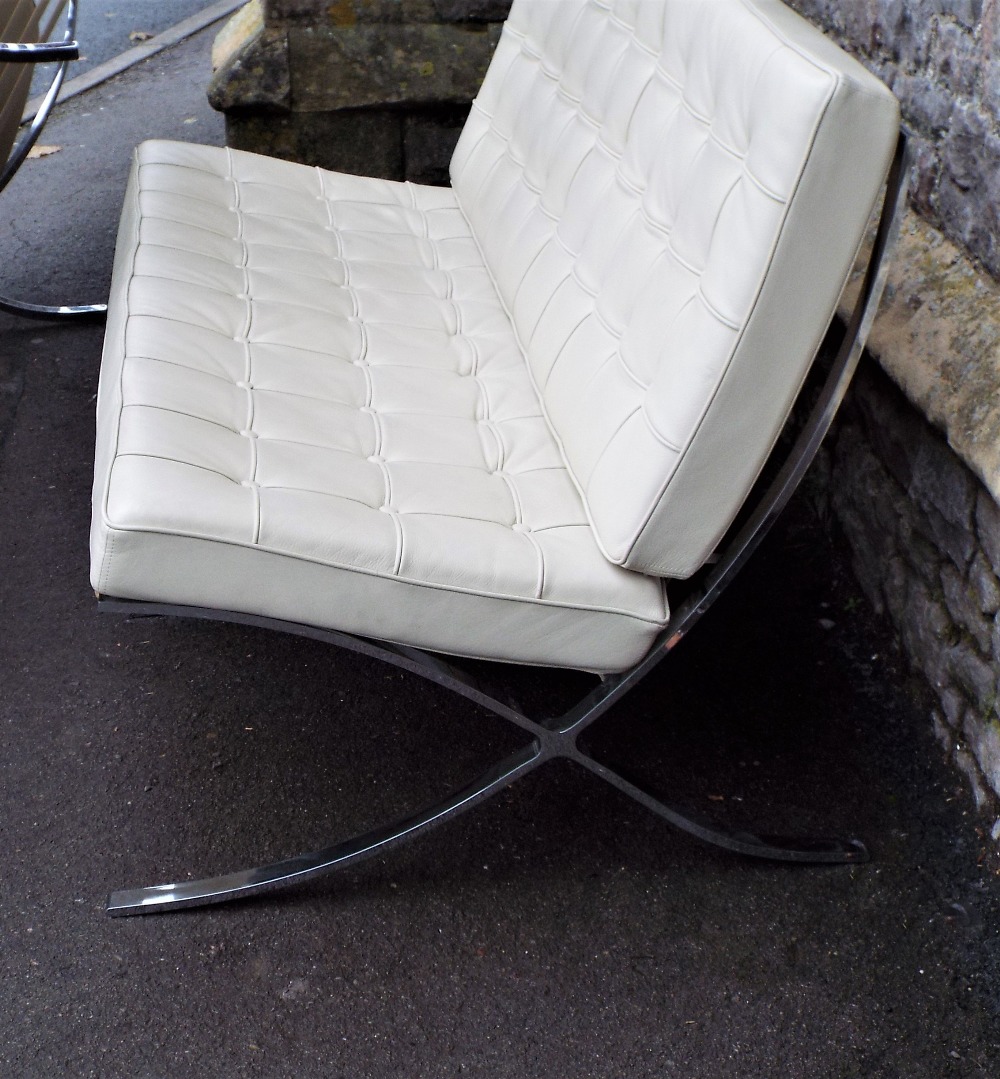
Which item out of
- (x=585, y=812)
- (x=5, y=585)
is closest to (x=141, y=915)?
(x=585, y=812)

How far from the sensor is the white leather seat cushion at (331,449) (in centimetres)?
139

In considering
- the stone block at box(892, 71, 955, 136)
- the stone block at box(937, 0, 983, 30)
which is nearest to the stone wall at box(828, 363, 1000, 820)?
the stone block at box(892, 71, 955, 136)

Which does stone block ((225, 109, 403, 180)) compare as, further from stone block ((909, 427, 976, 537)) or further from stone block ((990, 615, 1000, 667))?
stone block ((990, 615, 1000, 667))

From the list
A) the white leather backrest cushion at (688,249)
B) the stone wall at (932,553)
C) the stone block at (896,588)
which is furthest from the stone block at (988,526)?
the white leather backrest cushion at (688,249)

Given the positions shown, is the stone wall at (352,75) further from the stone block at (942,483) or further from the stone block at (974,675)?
the stone block at (974,675)

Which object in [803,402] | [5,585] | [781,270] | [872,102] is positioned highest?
[872,102]

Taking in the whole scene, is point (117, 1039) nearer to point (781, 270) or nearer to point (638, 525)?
point (638, 525)

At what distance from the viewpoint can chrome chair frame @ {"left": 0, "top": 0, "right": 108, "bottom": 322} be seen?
7.34 ft

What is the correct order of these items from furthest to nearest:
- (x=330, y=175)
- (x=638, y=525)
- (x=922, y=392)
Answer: (x=330, y=175), (x=922, y=392), (x=638, y=525)

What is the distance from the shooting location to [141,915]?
1649mm

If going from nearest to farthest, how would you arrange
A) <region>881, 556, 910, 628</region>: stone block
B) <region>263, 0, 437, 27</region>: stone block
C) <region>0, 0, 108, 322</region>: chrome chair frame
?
1. <region>881, 556, 910, 628</region>: stone block
2. <region>0, 0, 108, 322</region>: chrome chair frame
3. <region>263, 0, 437, 27</region>: stone block

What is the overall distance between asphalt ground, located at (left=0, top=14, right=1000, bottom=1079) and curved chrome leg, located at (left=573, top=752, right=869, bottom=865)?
0.03 meters

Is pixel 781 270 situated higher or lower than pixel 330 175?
higher

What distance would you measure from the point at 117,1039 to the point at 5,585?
1031 millimetres
